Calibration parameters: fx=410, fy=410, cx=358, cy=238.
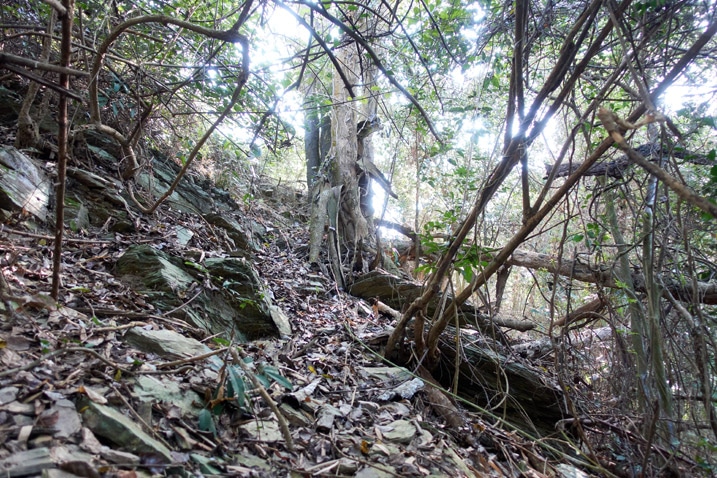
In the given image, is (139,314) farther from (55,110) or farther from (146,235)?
(55,110)

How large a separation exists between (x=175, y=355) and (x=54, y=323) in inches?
23.2

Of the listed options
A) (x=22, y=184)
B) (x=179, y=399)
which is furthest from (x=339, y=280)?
(x=179, y=399)

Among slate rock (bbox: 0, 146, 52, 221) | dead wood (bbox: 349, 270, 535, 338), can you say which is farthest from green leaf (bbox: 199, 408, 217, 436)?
dead wood (bbox: 349, 270, 535, 338)

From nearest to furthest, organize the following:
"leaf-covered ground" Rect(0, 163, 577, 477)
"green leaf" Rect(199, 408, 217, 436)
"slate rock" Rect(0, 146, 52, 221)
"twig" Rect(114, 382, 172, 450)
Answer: "leaf-covered ground" Rect(0, 163, 577, 477) → "twig" Rect(114, 382, 172, 450) → "green leaf" Rect(199, 408, 217, 436) → "slate rock" Rect(0, 146, 52, 221)

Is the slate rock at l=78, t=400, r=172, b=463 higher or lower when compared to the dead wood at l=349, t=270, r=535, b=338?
lower

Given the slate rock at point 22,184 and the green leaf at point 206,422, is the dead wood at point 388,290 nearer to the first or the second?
the green leaf at point 206,422

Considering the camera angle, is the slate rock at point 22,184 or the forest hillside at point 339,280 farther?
the slate rock at point 22,184

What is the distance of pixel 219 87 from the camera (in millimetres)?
4406

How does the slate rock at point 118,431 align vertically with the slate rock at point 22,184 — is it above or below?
below

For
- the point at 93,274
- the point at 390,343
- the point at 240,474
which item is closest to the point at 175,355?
the point at 240,474

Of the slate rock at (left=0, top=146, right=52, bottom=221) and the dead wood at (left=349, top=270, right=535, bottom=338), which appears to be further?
the dead wood at (left=349, top=270, right=535, bottom=338)

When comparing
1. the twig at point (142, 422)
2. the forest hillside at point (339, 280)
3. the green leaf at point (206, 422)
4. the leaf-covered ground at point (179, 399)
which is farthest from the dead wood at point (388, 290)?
the twig at point (142, 422)

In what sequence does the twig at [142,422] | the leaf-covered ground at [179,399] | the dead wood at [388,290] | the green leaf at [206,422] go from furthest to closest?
the dead wood at [388,290]
the green leaf at [206,422]
the twig at [142,422]
the leaf-covered ground at [179,399]

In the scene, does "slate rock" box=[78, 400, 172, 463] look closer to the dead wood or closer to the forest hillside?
the forest hillside
